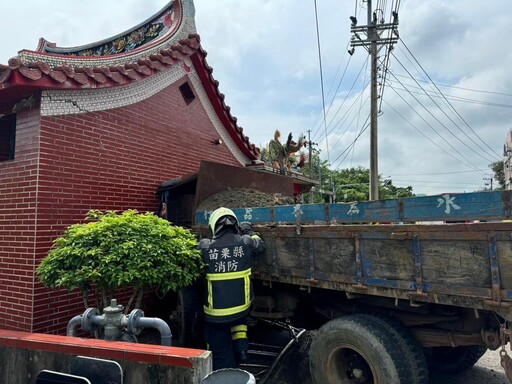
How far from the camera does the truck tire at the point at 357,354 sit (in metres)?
3.10

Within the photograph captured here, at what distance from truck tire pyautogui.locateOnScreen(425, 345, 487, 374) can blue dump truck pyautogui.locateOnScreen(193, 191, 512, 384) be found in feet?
0.05

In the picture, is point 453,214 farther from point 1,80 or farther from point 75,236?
point 1,80

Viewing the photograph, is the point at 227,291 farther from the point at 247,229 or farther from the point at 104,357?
the point at 104,357

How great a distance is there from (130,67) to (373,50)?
11453mm

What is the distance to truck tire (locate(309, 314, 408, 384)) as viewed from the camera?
122 inches

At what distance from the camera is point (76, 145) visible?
490cm

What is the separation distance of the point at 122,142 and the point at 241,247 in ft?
9.62

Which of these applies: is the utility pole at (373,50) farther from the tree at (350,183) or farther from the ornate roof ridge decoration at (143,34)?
the tree at (350,183)

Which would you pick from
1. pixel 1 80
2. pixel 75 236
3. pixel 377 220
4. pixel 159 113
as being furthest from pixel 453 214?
pixel 159 113

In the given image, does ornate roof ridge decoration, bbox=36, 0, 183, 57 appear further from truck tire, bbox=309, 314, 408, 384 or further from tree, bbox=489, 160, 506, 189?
tree, bbox=489, 160, 506, 189

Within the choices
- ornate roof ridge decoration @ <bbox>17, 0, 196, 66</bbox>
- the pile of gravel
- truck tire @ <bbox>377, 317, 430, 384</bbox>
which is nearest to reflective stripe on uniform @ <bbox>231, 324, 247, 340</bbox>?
truck tire @ <bbox>377, 317, 430, 384</bbox>

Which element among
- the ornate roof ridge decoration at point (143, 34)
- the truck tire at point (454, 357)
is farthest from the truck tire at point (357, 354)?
the ornate roof ridge decoration at point (143, 34)

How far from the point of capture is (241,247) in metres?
3.98

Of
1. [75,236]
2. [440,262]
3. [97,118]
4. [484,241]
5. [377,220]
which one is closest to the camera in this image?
[484,241]
